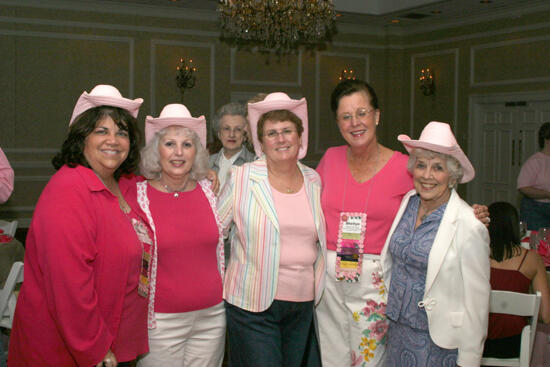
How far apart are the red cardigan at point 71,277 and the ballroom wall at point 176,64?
6.90m

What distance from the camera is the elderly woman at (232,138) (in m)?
3.73

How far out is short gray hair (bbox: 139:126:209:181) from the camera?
7.94 feet

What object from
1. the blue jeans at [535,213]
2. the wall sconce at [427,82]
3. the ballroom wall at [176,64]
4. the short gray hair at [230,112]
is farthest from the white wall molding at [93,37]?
the blue jeans at [535,213]

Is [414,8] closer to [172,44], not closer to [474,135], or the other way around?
[474,135]

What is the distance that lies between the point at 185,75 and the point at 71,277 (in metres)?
7.27

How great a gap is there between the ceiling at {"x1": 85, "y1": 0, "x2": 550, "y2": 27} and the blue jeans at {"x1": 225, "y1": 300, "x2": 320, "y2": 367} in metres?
6.67

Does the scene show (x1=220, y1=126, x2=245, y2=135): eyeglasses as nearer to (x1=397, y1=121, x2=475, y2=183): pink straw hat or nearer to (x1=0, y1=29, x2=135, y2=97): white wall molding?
(x1=397, y1=121, x2=475, y2=183): pink straw hat

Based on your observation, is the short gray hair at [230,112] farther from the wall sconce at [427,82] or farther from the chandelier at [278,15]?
the wall sconce at [427,82]

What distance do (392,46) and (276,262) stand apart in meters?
8.63

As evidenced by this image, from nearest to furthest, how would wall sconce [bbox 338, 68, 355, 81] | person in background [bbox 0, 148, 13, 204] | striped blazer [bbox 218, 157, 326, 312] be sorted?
striped blazer [bbox 218, 157, 326, 312] → person in background [bbox 0, 148, 13, 204] → wall sconce [bbox 338, 68, 355, 81]

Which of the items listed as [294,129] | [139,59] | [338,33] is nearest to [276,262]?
[294,129]

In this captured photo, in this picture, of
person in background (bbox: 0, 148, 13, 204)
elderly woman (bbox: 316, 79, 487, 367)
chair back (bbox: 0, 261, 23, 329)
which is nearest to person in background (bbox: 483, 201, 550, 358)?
elderly woman (bbox: 316, 79, 487, 367)

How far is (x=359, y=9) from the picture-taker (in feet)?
29.4

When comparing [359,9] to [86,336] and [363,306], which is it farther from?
[86,336]
